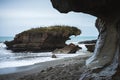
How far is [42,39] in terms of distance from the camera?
29.3 meters

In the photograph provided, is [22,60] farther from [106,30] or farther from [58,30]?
[58,30]

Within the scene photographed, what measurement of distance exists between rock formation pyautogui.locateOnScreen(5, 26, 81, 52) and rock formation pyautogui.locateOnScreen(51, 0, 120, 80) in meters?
20.9

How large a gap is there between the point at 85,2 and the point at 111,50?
7.03 ft

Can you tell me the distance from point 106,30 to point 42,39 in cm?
2156

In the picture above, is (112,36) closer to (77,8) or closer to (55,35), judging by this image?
(77,8)

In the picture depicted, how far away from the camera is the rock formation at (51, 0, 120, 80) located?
230 inches

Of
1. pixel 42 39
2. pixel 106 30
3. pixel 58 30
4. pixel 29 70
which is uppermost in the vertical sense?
pixel 58 30

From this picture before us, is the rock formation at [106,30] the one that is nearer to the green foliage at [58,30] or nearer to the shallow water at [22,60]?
the shallow water at [22,60]

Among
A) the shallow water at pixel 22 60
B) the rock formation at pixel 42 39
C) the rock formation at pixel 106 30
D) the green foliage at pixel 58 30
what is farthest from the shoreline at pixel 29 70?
the green foliage at pixel 58 30

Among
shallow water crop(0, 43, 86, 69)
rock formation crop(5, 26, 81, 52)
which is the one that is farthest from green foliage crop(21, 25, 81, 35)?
shallow water crop(0, 43, 86, 69)

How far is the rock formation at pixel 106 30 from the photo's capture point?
5832 mm

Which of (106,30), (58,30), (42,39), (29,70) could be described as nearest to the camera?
(106,30)

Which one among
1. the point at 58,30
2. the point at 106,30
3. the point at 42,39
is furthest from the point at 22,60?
the point at 58,30

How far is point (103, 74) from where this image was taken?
19.1ft
